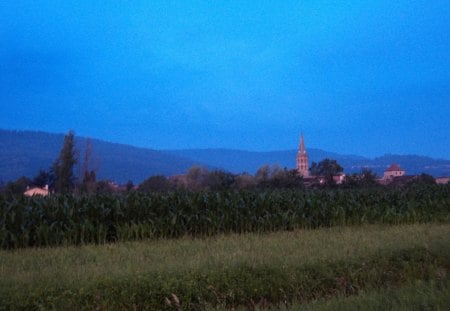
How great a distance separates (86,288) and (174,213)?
8.16 m

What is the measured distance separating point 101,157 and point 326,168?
4723cm

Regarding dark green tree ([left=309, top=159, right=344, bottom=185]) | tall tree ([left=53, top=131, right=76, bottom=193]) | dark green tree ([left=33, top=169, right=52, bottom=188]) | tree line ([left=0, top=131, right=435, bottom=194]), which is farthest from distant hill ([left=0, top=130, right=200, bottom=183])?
tall tree ([left=53, top=131, right=76, bottom=193])

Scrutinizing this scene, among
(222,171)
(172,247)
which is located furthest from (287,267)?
(222,171)

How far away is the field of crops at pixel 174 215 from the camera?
1341cm

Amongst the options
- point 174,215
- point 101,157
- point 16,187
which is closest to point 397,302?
point 174,215

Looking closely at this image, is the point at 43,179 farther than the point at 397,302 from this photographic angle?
Yes

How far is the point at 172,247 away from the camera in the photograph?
11336mm

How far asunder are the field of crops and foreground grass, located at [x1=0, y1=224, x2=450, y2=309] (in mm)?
2233

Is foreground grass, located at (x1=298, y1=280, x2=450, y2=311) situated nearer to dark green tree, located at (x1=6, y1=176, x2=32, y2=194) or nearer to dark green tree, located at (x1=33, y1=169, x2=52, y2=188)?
dark green tree, located at (x1=6, y1=176, x2=32, y2=194)

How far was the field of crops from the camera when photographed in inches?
528

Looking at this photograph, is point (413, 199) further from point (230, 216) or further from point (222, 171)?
point (222, 171)

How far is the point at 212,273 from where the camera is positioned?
26.1 ft

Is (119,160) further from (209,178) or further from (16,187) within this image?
(16,187)

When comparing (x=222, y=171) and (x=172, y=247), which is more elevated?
(x=222, y=171)
